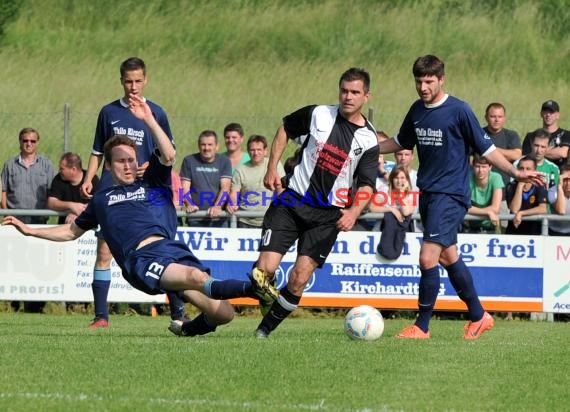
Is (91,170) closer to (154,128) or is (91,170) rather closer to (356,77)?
(154,128)

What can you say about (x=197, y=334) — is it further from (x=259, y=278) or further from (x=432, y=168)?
(x=432, y=168)

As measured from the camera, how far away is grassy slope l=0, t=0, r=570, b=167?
87.6 ft

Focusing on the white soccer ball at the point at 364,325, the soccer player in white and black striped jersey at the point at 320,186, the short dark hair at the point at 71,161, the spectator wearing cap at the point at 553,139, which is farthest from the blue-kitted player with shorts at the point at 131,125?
the spectator wearing cap at the point at 553,139

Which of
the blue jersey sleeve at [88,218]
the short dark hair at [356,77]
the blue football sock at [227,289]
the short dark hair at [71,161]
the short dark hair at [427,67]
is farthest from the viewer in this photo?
the short dark hair at [71,161]

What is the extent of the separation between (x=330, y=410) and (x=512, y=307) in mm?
8955

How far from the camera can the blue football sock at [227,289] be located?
8.70 meters

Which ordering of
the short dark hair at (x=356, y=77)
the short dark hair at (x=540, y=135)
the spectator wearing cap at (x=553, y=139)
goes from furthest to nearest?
the spectator wearing cap at (x=553, y=139), the short dark hair at (x=540, y=135), the short dark hair at (x=356, y=77)

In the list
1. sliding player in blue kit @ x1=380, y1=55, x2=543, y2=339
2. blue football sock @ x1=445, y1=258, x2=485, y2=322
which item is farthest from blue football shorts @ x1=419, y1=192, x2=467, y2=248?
blue football sock @ x1=445, y1=258, x2=485, y2=322

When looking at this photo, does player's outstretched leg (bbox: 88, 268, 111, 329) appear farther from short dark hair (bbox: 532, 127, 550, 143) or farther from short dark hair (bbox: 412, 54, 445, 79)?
short dark hair (bbox: 532, 127, 550, 143)

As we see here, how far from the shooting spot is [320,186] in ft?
33.7

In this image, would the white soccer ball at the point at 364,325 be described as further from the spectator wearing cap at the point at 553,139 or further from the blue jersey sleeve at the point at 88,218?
the spectator wearing cap at the point at 553,139

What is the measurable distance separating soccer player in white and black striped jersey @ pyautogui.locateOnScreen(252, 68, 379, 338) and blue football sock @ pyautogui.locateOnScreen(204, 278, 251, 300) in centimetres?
141

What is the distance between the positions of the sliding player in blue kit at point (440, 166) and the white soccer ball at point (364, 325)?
644 mm

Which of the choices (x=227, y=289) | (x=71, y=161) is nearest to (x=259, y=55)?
(x=71, y=161)
